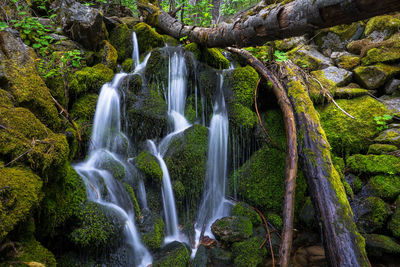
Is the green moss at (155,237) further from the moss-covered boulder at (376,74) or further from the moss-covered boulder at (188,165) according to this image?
the moss-covered boulder at (376,74)

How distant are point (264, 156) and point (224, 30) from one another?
2.93 metres

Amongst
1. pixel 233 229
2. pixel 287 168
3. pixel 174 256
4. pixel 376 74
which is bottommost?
pixel 174 256

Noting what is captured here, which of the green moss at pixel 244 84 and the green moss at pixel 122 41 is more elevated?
the green moss at pixel 122 41

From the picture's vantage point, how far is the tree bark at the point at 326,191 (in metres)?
2.55

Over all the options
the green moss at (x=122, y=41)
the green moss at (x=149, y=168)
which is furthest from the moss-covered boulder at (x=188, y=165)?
the green moss at (x=122, y=41)

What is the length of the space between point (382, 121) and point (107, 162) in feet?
18.9

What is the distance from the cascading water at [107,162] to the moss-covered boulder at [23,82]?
965 mm

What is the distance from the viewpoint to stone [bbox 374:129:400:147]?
4.35 meters

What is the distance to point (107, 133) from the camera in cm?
434

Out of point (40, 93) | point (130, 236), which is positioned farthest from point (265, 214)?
point (40, 93)

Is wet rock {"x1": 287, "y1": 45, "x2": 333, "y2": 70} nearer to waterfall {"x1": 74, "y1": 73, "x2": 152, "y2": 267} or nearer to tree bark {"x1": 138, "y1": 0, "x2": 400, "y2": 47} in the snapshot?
tree bark {"x1": 138, "y1": 0, "x2": 400, "y2": 47}

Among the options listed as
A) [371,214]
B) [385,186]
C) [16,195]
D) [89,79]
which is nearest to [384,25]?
[385,186]

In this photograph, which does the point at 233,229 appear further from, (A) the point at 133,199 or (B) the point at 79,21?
(B) the point at 79,21

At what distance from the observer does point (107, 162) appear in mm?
3729
